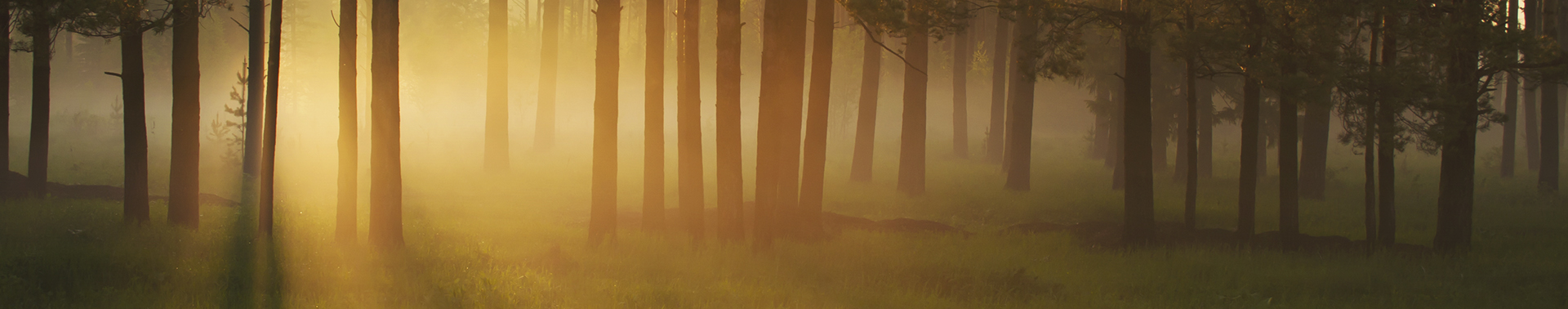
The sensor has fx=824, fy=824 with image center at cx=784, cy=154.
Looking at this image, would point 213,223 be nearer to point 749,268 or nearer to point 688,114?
point 688,114

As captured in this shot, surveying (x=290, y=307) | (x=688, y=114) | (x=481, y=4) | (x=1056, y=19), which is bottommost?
(x=290, y=307)

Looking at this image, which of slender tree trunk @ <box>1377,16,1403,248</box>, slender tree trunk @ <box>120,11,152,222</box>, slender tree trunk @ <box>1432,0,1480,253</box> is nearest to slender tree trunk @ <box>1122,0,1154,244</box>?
slender tree trunk @ <box>1377,16,1403,248</box>

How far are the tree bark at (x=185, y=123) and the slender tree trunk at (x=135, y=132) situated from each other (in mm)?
338

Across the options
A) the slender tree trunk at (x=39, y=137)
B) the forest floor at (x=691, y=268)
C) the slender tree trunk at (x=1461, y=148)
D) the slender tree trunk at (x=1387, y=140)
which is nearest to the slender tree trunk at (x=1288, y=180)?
the forest floor at (x=691, y=268)

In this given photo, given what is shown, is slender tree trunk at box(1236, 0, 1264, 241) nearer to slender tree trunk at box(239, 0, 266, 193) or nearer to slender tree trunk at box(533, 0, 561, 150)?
slender tree trunk at box(239, 0, 266, 193)

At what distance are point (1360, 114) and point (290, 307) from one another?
13462mm

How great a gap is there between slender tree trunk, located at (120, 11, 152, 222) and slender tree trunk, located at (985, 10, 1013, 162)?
22029mm

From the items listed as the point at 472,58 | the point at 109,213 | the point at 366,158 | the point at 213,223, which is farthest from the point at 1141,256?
the point at 472,58

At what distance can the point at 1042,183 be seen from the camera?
22.6 meters

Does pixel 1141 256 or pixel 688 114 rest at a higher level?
pixel 688 114

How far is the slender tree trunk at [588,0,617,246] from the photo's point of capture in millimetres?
12000

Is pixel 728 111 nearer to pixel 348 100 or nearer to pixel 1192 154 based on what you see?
pixel 348 100

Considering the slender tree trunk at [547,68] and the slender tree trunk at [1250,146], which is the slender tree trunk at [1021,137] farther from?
the slender tree trunk at [547,68]

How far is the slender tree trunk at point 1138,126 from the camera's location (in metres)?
12.2
